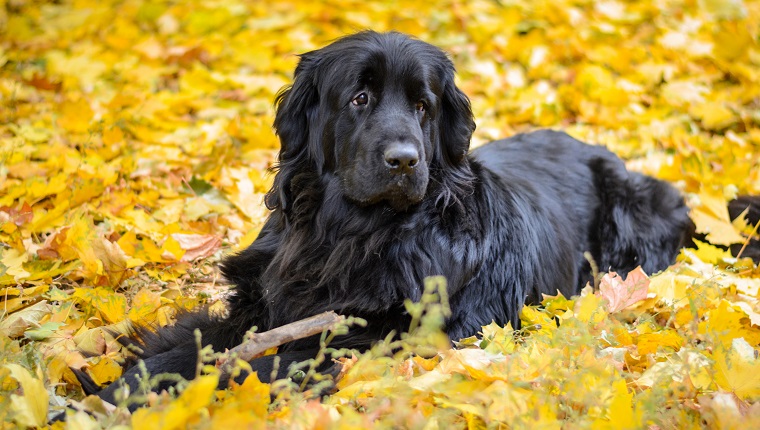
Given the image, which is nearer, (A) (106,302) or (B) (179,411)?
(B) (179,411)

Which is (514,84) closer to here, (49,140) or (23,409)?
(49,140)

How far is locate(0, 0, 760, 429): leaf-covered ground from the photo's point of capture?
7.13 feet

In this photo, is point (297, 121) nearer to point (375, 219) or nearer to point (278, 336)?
point (375, 219)

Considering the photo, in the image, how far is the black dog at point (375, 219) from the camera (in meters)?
2.84

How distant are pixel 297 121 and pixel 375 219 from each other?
605mm

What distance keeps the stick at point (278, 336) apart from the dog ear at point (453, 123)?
1.05 meters

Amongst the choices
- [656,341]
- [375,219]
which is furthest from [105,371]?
Answer: [656,341]

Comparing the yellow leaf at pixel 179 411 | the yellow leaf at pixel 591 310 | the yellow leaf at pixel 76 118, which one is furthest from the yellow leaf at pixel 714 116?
the yellow leaf at pixel 179 411

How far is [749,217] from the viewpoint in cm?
412

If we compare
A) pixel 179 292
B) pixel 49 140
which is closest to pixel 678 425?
pixel 179 292

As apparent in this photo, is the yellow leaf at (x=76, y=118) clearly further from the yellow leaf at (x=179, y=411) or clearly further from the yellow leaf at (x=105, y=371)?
the yellow leaf at (x=179, y=411)

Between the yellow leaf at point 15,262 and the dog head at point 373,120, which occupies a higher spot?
the dog head at point 373,120

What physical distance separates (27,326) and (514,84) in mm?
4763

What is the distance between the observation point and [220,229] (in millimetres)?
4043
